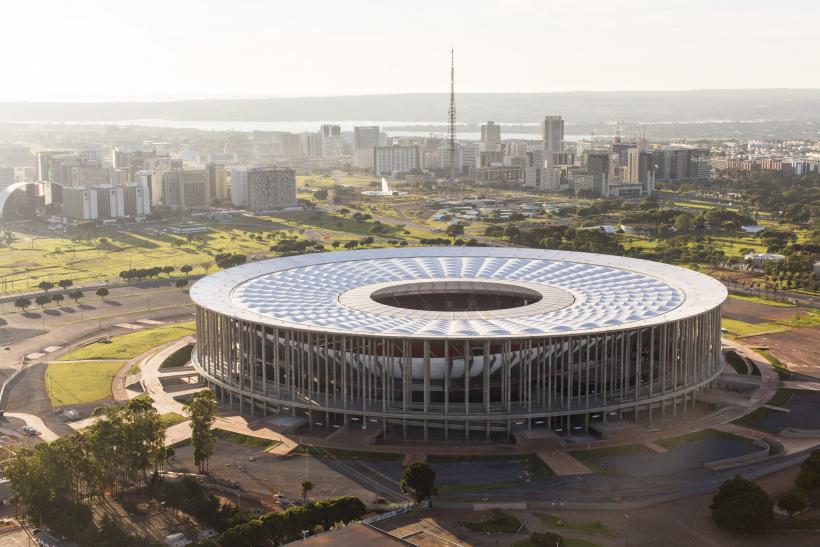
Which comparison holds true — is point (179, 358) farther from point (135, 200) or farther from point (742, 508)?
point (135, 200)

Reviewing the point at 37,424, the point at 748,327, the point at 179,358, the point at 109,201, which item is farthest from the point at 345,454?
the point at 109,201

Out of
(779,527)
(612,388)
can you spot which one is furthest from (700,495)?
(612,388)

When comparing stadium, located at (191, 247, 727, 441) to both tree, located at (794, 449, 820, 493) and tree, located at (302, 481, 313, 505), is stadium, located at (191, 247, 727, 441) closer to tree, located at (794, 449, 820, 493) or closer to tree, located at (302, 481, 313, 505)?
tree, located at (302, 481, 313, 505)

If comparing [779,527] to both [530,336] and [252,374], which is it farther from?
[252,374]

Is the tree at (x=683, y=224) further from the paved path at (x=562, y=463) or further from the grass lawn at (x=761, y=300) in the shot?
the paved path at (x=562, y=463)

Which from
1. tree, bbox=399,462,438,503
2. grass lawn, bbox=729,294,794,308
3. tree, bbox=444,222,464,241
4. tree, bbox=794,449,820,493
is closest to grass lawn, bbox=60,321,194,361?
tree, bbox=399,462,438,503

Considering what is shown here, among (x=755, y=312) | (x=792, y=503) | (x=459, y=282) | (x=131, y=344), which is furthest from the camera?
(x=755, y=312)

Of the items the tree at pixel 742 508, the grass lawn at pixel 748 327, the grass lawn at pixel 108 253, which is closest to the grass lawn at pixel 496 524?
the tree at pixel 742 508
